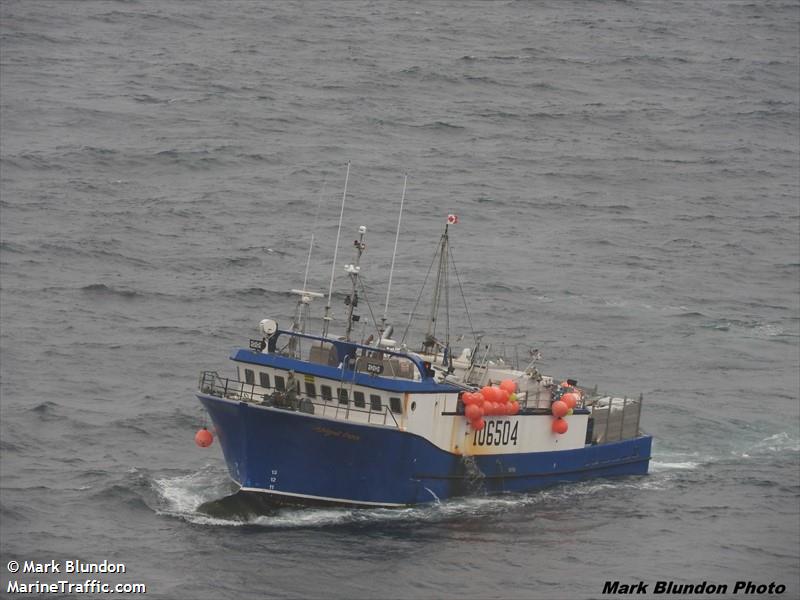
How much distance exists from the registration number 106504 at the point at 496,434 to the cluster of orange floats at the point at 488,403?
0.42 meters

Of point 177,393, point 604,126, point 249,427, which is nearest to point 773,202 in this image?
point 604,126

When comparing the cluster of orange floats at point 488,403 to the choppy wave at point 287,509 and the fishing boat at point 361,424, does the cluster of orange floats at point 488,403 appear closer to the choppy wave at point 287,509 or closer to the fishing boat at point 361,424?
the fishing boat at point 361,424

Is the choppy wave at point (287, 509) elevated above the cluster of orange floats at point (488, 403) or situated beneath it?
situated beneath

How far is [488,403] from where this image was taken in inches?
2344

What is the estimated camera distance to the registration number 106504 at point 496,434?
199 feet

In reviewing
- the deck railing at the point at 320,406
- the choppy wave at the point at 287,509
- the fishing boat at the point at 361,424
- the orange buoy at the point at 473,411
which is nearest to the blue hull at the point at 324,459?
the fishing boat at the point at 361,424

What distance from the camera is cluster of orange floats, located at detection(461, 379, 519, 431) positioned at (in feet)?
194

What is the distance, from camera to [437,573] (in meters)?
51.9

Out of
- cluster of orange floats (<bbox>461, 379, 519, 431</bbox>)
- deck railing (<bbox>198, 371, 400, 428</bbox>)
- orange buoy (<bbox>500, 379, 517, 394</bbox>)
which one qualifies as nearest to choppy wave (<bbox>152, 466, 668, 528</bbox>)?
cluster of orange floats (<bbox>461, 379, 519, 431</bbox>)

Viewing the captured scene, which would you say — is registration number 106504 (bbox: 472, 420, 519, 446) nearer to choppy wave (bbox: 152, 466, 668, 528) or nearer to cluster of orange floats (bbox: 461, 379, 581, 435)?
cluster of orange floats (bbox: 461, 379, 581, 435)

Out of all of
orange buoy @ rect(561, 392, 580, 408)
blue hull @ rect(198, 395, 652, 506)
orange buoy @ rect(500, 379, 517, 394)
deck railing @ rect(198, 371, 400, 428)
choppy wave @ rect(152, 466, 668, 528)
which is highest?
orange buoy @ rect(500, 379, 517, 394)

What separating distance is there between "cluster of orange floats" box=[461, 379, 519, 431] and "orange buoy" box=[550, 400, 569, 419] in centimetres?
277

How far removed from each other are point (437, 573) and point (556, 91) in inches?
3555

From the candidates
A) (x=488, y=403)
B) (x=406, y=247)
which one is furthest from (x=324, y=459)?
(x=406, y=247)
